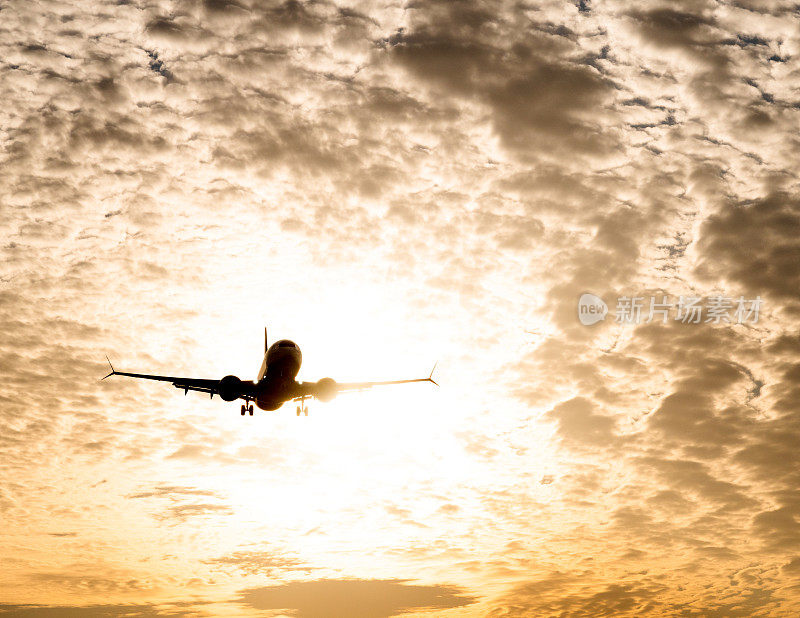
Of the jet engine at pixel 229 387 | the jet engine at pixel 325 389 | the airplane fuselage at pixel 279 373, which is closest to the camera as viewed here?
the airplane fuselage at pixel 279 373

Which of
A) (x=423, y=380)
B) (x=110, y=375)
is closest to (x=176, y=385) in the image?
(x=110, y=375)

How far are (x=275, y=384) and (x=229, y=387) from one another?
4607 mm

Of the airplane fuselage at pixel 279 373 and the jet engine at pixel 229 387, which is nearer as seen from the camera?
the airplane fuselage at pixel 279 373

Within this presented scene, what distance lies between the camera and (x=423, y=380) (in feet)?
279

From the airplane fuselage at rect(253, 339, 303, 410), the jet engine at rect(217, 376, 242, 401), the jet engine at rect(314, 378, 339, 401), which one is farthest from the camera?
the jet engine at rect(314, 378, 339, 401)

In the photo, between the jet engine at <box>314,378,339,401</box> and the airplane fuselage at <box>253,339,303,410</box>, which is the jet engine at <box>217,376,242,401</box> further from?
the jet engine at <box>314,378,339,401</box>

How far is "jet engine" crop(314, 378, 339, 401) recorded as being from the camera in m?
87.8

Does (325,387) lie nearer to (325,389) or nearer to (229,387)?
(325,389)

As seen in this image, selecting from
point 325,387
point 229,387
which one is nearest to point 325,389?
point 325,387

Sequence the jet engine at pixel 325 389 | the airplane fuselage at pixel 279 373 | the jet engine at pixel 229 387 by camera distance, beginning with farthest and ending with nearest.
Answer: the jet engine at pixel 325 389 < the jet engine at pixel 229 387 < the airplane fuselage at pixel 279 373

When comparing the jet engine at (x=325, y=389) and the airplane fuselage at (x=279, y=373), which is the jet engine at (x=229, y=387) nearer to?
the airplane fuselage at (x=279, y=373)

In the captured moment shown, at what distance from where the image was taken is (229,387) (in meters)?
83.2

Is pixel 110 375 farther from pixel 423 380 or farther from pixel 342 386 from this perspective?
pixel 423 380

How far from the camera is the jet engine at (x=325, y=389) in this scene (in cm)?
8781
